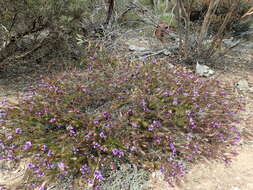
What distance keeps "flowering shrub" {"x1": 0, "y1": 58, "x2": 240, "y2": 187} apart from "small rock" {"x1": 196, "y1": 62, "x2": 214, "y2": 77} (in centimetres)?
88

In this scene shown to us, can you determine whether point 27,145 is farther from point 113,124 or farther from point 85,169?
point 113,124

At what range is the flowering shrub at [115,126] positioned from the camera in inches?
82.4

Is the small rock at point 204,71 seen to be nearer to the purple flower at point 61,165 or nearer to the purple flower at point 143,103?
the purple flower at point 143,103

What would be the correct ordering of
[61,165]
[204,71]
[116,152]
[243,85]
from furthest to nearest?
1. [204,71]
2. [243,85]
3. [116,152]
4. [61,165]

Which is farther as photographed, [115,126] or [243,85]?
[243,85]

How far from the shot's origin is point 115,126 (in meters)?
2.24

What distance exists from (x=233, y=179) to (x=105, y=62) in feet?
8.08

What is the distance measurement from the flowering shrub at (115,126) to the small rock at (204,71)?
88 centimetres

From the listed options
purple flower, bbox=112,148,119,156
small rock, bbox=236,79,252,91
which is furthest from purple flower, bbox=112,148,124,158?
small rock, bbox=236,79,252,91

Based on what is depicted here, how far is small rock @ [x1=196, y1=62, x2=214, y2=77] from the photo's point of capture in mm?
3843

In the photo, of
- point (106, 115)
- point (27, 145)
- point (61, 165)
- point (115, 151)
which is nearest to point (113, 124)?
point (106, 115)

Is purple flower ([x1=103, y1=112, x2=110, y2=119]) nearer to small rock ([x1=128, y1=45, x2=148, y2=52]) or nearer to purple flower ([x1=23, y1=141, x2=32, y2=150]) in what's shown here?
purple flower ([x1=23, y1=141, x2=32, y2=150])

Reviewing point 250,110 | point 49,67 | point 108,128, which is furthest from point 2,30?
point 250,110

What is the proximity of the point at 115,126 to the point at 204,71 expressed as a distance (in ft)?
7.60
